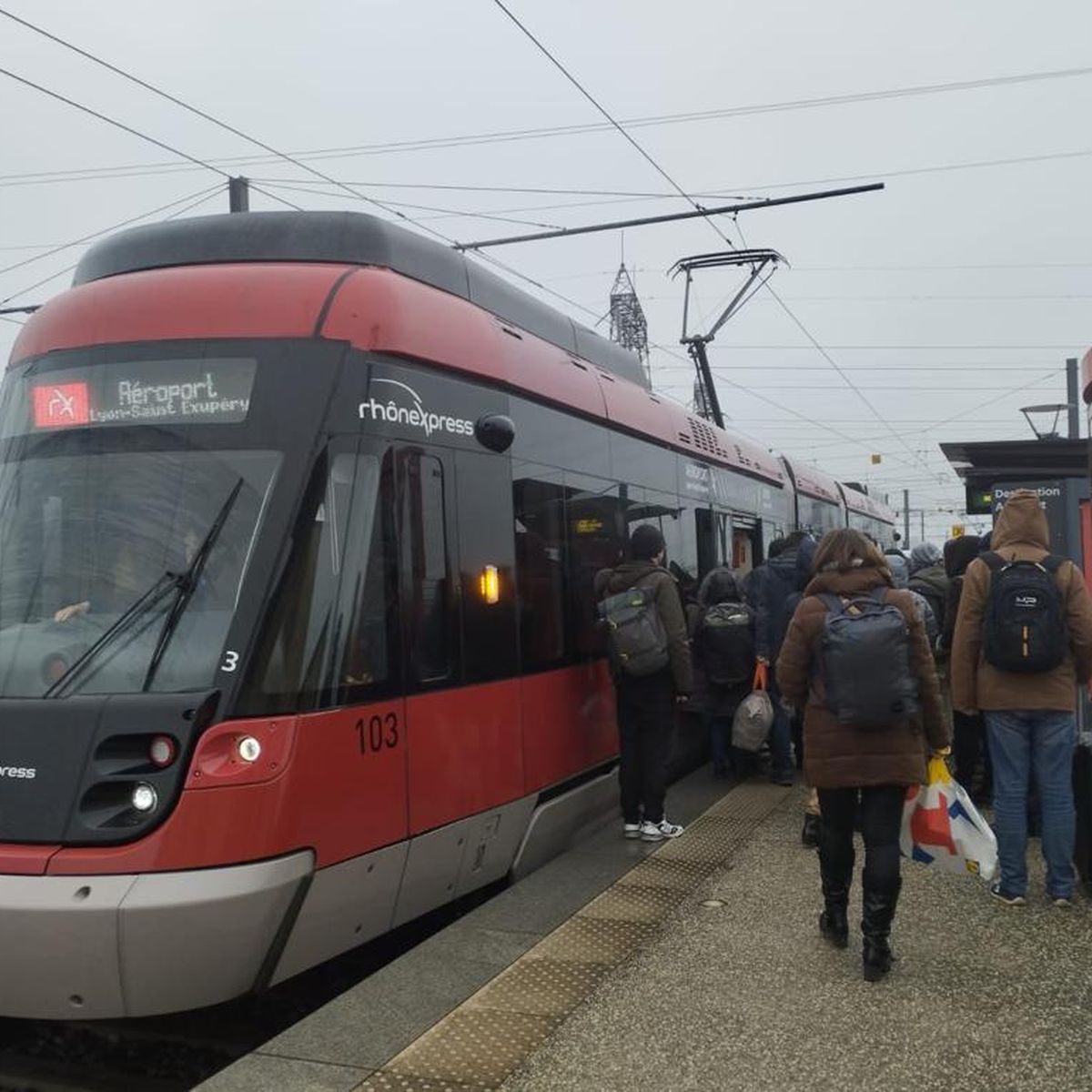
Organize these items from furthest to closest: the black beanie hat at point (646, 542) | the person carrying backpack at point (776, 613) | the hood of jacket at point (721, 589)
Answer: the hood of jacket at point (721, 589) < the person carrying backpack at point (776, 613) < the black beanie hat at point (646, 542)

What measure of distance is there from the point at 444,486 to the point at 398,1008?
2.08 meters

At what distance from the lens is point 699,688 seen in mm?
8148

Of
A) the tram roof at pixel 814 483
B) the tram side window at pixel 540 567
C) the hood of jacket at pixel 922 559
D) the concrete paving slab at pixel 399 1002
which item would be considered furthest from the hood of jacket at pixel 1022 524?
the tram roof at pixel 814 483

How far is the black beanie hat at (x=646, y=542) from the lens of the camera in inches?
254

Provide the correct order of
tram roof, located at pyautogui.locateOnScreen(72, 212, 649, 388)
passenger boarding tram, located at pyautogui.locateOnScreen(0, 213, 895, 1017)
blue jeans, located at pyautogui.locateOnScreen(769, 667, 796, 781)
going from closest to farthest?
passenger boarding tram, located at pyautogui.locateOnScreen(0, 213, 895, 1017) < tram roof, located at pyautogui.locateOnScreen(72, 212, 649, 388) < blue jeans, located at pyautogui.locateOnScreen(769, 667, 796, 781)

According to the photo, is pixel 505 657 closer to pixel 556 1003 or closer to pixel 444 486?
pixel 444 486

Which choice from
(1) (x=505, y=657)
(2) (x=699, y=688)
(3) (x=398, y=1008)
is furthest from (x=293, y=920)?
(2) (x=699, y=688)

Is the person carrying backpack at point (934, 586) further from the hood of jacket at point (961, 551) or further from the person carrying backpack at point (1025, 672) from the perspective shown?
the person carrying backpack at point (1025, 672)

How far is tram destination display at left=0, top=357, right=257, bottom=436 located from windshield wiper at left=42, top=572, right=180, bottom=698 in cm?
63

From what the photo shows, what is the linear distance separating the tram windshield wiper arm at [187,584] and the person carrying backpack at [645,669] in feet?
8.66

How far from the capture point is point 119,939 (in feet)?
11.7

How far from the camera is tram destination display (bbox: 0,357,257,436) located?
4.29 metres

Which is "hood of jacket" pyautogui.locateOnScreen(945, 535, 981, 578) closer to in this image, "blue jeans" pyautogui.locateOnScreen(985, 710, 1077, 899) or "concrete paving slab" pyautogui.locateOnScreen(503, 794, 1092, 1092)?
"blue jeans" pyautogui.locateOnScreen(985, 710, 1077, 899)

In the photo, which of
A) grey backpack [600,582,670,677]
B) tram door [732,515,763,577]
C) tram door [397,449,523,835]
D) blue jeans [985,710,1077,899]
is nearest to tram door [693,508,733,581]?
tram door [732,515,763,577]
